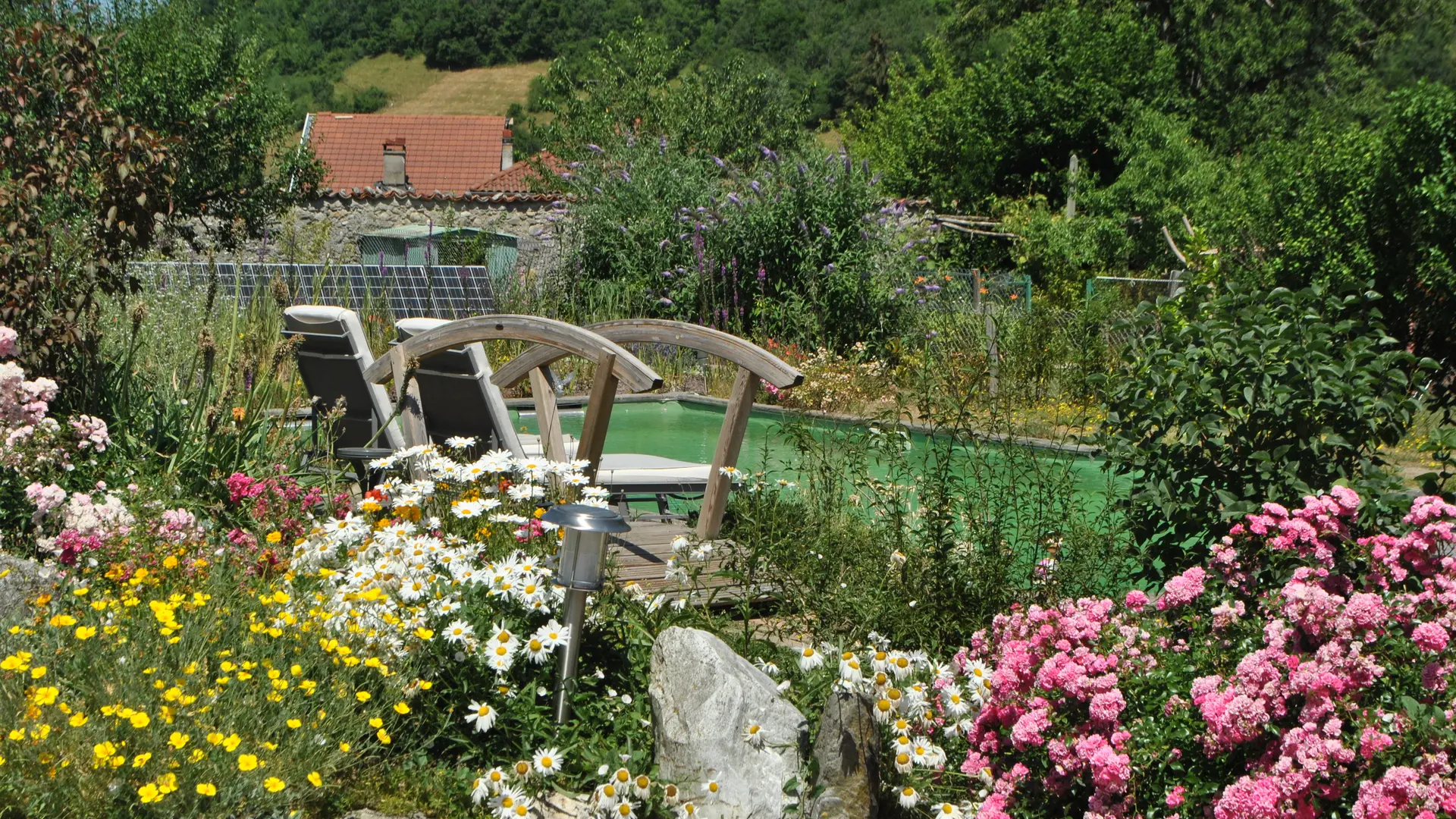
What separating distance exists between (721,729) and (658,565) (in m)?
1.70

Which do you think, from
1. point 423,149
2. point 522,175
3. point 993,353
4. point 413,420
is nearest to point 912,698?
point 413,420

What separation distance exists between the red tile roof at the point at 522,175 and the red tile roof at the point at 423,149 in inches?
121

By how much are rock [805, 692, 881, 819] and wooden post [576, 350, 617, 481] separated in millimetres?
1906

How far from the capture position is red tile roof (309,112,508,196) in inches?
1353

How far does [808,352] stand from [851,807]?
9.56 metres

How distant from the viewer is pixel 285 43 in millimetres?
61906

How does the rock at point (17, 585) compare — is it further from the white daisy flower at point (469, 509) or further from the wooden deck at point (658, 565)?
the wooden deck at point (658, 565)

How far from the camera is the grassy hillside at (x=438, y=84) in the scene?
219 ft

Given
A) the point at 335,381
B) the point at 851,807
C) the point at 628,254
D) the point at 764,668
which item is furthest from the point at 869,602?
the point at 628,254

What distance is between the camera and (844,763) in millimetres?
2723

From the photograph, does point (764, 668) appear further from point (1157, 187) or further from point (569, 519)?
point (1157, 187)

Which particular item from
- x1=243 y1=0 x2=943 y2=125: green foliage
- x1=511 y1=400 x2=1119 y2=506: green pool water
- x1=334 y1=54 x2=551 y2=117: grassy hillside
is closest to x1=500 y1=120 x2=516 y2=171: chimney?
x1=243 y1=0 x2=943 y2=125: green foliage

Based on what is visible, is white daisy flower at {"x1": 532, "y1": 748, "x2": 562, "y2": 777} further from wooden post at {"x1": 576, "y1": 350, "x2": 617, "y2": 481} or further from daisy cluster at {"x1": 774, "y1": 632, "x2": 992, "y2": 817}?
wooden post at {"x1": 576, "y1": 350, "x2": 617, "y2": 481}

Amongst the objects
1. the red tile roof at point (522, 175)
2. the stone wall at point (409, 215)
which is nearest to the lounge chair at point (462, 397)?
the stone wall at point (409, 215)
